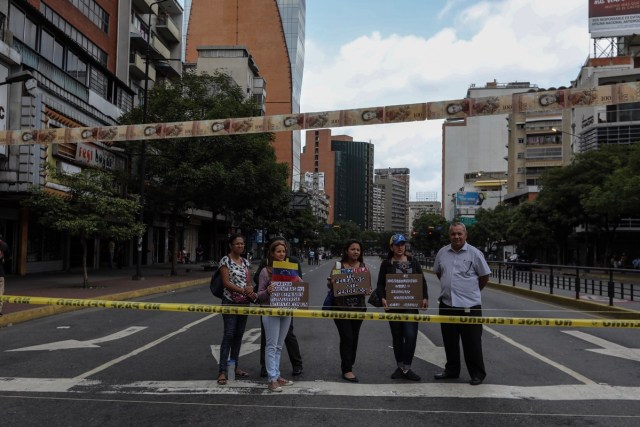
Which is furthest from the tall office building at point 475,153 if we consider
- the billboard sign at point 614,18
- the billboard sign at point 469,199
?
the billboard sign at point 614,18

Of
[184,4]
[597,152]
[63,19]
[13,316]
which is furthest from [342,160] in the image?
[13,316]

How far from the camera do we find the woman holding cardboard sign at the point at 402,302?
6320mm

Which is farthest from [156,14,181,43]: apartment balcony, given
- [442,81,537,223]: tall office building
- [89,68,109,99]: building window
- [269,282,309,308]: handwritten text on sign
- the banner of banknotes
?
[442,81,537,223]: tall office building

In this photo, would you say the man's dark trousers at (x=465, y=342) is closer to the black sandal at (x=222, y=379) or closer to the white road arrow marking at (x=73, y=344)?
the black sandal at (x=222, y=379)

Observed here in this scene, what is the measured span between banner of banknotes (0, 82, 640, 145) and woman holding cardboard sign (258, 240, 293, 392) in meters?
4.74

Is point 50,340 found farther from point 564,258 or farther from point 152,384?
point 564,258

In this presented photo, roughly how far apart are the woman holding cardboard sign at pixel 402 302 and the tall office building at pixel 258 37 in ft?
292

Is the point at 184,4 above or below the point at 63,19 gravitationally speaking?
above

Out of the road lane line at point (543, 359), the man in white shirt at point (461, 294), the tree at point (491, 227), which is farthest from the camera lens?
the tree at point (491, 227)

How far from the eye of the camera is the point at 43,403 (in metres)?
5.35

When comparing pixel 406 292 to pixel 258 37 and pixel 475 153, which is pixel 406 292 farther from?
pixel 475 153

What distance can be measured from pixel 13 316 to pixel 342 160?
18293 cm

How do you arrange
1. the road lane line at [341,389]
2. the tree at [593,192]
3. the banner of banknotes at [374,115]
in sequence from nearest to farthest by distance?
the road lane line at [341,389] < the banner of banknotes at [374,115] < the tree at [593,192]

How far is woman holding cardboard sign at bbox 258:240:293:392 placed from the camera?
5820mm
